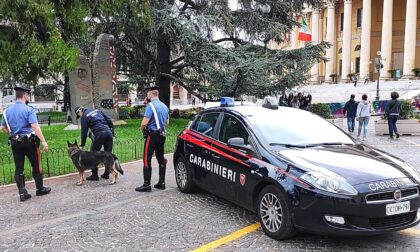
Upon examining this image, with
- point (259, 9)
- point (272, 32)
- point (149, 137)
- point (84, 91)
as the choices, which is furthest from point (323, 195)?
point (259, 9)

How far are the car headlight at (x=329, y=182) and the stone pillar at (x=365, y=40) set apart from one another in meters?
53.8

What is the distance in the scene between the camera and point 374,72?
57281 millimetres

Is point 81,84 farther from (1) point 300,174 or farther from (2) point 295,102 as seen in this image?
(1) point 300,174

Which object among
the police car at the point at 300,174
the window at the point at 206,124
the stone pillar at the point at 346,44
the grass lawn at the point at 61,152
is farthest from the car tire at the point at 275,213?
the stone pillar at the point at 346,44

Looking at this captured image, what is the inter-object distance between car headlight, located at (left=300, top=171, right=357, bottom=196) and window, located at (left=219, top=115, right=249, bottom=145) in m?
1.25

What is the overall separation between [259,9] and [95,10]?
11348 millimetres

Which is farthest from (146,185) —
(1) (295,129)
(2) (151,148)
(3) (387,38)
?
(3) (387,38)

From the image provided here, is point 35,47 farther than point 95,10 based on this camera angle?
No

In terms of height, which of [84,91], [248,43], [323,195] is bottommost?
[323,195]

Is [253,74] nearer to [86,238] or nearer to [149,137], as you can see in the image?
[149,137]

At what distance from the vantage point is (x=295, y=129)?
19.3 feet

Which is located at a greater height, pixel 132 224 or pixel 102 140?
pixel 102 140

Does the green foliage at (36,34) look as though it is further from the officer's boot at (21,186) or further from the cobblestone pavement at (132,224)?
the officer's boot at (21,186)

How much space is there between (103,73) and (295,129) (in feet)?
45.3
